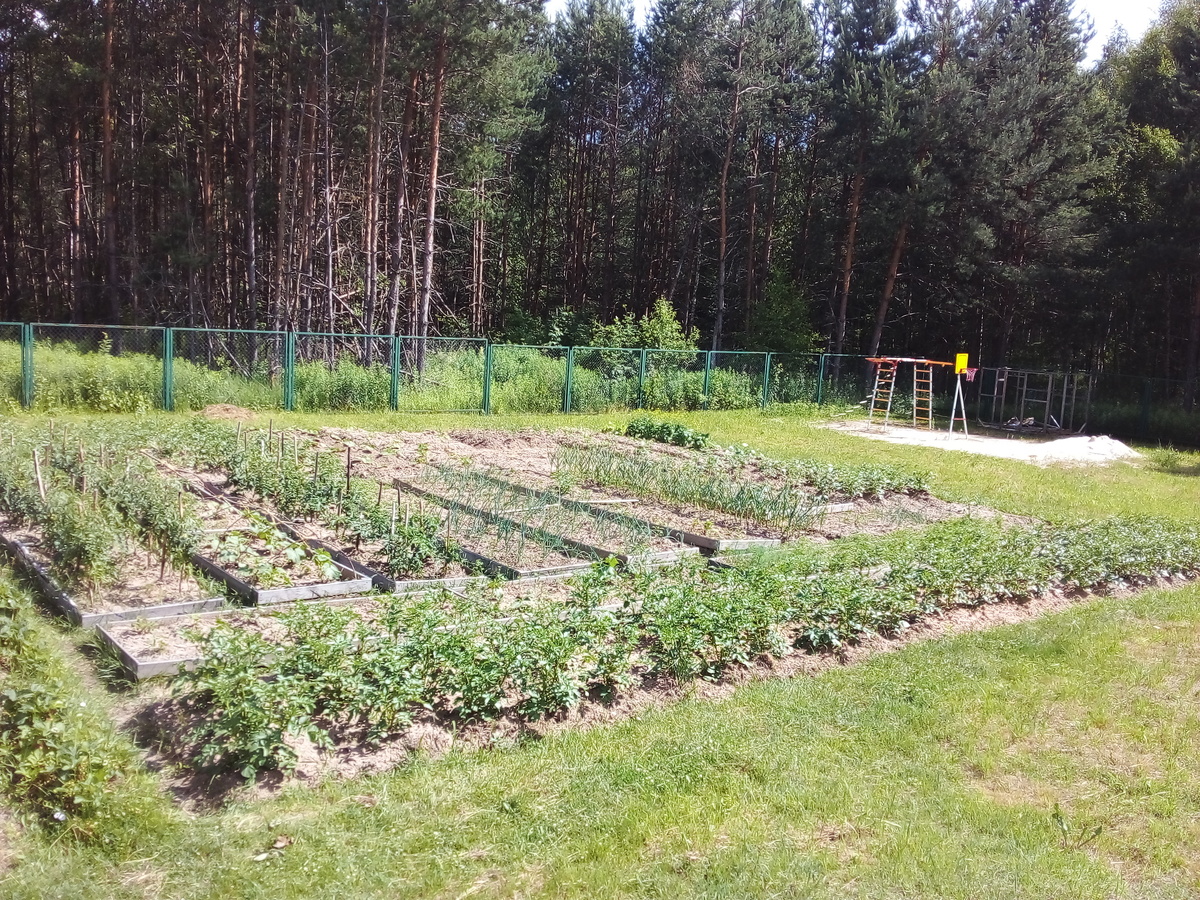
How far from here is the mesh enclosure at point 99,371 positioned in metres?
15.0

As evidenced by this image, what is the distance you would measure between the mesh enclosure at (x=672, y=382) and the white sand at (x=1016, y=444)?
10.8 feet

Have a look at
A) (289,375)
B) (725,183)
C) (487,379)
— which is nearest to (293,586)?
(289,375)

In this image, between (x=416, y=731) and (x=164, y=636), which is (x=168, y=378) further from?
(x=416, y=731)

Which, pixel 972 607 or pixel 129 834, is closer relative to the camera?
pixel 129 834

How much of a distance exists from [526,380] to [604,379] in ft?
6.70

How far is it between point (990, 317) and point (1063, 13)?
9.00 meters

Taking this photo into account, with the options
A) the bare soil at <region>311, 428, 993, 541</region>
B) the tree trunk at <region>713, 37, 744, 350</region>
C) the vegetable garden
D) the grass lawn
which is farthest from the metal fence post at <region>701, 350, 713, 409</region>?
the grass lawn

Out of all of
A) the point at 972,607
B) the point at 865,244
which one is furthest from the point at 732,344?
the point at 972,607

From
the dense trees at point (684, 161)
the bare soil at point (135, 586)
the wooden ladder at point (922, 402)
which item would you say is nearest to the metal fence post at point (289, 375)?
the dense trees at point (684, 161)

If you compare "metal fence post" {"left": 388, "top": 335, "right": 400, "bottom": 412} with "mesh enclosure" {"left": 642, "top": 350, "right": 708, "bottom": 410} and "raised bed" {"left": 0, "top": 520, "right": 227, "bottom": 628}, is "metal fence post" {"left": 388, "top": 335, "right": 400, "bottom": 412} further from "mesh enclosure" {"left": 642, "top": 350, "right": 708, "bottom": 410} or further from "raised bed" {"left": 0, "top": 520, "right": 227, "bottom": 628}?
"raised bed" {"left": 0, "top": 520, "right": 227, "bottom": 628}

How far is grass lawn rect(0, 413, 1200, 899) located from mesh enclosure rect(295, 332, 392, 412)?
1234cm

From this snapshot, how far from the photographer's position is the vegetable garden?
14.1 ft

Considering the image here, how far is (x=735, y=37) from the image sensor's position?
Result: 28.3 m

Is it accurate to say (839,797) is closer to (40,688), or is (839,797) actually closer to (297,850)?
(297,850)
